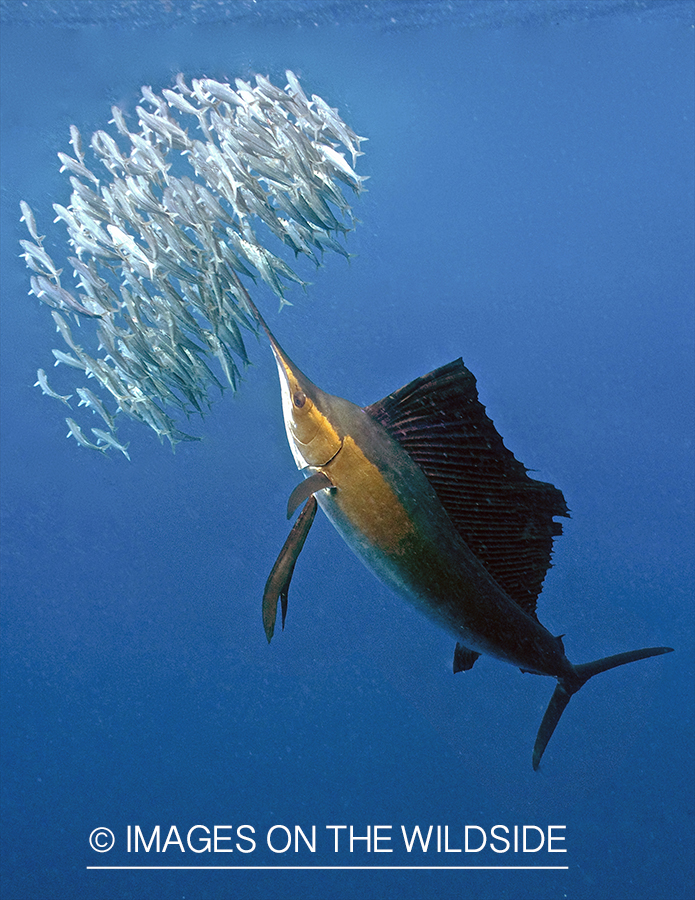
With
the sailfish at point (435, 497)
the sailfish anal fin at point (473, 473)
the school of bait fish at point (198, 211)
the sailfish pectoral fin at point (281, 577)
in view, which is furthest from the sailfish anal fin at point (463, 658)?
the school of bait fish at point (198, 211)

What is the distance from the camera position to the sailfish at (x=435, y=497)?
6.15 feet

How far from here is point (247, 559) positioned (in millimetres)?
6355

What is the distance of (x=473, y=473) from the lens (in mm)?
1938

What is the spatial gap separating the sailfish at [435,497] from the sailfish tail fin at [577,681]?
0.37m

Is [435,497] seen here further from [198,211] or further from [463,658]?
[198,211]

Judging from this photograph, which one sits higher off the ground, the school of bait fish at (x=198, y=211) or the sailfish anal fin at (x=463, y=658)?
the school of bait fish at (x=198, y=211)

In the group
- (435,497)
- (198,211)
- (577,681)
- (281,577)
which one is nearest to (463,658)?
(577,681)

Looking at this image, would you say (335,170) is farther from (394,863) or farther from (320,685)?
(394,863)

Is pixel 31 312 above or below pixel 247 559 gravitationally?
above

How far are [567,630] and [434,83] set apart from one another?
4.79 m

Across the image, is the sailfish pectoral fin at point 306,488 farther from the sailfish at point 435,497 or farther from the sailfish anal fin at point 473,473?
the sailfish anal fin at point 473,473

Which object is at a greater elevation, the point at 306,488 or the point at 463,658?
the point at 306,488

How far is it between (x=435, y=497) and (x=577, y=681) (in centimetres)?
86

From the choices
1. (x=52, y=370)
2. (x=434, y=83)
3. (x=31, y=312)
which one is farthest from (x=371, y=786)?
(x=434, y=83)
